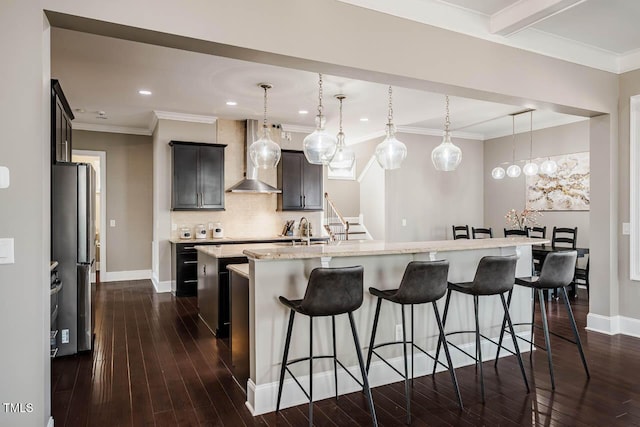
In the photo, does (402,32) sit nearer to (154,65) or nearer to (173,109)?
(154,65)

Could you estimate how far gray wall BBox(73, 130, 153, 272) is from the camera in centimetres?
746

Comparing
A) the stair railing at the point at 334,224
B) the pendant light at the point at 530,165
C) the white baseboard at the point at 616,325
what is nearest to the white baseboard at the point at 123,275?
the stair railing at the point at 334,224

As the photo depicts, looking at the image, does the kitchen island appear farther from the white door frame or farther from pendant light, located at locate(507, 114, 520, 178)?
the white door frame

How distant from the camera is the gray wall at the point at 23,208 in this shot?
197cm

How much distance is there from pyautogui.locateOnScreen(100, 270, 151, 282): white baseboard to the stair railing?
3535 millimetres

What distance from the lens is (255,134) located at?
275 inches

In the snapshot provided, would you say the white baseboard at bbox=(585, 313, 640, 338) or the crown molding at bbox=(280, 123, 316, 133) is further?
the crown molding at bbox=(280, 123, 316, 133)

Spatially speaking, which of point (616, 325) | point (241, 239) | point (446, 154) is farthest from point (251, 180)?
point (616, 325)

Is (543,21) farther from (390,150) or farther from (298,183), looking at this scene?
(298,183)

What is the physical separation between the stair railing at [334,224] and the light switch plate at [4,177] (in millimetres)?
5957

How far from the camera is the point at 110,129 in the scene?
7.45 metres

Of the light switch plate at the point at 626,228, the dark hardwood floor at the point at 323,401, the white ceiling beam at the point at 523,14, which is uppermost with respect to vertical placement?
the white ceiling beam at the point at 523,14

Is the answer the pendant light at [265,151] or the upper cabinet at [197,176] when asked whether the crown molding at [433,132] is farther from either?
the pendant light at [265,151]

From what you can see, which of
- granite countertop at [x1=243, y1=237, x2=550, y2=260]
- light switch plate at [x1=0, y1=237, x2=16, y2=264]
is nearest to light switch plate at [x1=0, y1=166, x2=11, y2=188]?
light switch plate at [x1=0, y1=237, x2=16, y2=264]
